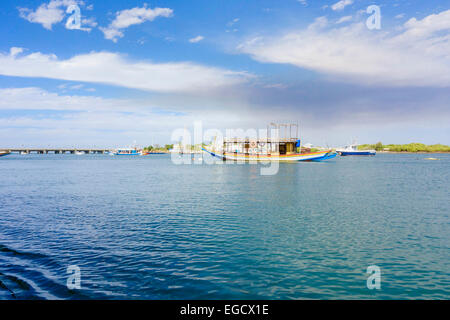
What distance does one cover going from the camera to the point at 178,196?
36812 mm

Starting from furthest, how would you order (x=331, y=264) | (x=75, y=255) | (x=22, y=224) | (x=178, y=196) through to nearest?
(x=178, y=196)
(x=22, y=224)
(x=75, y=255)
(x=331, y=264)

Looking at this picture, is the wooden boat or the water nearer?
the water

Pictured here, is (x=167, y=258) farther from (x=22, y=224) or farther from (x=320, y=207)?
(x=320, y=207)

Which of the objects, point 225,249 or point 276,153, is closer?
point 225,249

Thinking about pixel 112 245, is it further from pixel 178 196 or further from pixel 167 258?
pixel 178 196

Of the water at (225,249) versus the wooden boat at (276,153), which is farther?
the wooden boat at (276,153)

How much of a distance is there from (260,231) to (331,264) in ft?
22.6
